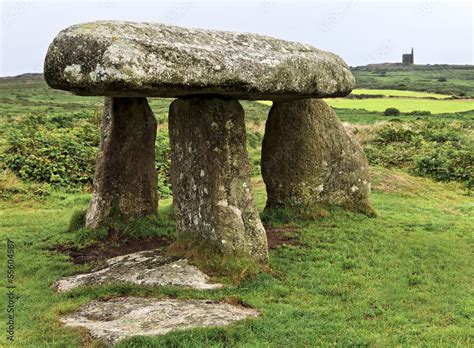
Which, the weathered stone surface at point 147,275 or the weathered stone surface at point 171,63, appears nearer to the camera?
the weathered stone surface at point 171,63

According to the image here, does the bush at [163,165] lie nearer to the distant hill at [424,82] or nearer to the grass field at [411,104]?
the grass field at [411,104]

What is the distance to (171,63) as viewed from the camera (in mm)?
9328

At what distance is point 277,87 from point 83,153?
1409 cm

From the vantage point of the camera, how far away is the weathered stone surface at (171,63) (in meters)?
8.84

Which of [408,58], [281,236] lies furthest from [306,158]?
[408,58]

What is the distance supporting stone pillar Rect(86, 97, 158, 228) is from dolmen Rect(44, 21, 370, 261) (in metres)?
0.03

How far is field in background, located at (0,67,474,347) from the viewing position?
8.29 m

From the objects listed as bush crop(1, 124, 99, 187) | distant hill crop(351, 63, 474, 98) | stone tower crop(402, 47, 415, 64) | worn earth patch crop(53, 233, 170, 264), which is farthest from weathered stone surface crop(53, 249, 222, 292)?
stone tower crop(402, 47, 415, 64)

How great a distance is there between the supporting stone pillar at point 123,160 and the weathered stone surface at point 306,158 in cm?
324

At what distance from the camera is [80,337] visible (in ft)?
26.2

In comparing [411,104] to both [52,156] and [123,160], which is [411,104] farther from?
[123,160]

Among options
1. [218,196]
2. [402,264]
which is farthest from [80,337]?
[402,264]

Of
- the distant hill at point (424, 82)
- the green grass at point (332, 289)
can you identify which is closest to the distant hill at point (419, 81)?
the distant hill at point (424, 82)

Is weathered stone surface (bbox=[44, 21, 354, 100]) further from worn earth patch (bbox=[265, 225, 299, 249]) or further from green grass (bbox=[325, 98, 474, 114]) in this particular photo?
green grass (bbox=[325, 98, 474, 114])
